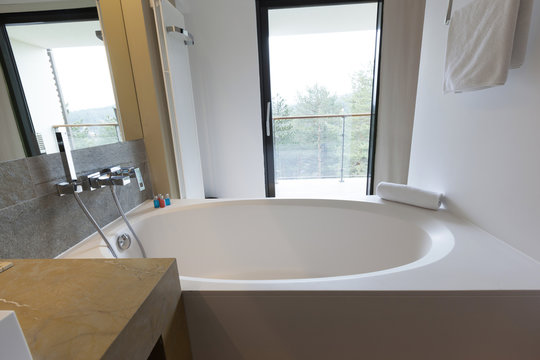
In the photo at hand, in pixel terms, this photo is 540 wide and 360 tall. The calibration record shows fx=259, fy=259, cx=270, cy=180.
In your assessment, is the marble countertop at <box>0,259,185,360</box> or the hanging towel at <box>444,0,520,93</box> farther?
the hanging towel at <box>444,0,520,93</box>

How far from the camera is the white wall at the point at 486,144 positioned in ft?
3.16

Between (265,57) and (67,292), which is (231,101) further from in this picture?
(67,292)

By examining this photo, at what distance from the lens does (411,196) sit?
1.52m

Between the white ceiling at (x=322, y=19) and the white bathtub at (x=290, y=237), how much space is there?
2.10 metres

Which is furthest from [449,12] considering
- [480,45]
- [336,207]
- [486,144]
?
[336,207]

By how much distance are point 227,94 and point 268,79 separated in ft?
1.59

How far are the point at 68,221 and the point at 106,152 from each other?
1.44 ft

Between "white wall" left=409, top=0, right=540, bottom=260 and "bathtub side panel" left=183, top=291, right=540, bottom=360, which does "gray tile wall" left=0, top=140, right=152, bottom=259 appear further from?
"white wall" left=409, top=0, right=540, bottom=260

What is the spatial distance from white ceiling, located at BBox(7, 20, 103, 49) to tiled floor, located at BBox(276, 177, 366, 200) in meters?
2.35

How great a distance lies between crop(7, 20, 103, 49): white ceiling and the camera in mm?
1082

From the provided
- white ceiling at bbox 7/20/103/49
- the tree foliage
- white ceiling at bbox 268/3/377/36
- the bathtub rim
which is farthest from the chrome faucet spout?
white ceiling at bbox 268/3/377/36

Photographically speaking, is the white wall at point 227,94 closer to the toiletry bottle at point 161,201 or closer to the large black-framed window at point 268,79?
the large black-framed window at point 268,79

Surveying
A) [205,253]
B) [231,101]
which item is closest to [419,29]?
[231,101]

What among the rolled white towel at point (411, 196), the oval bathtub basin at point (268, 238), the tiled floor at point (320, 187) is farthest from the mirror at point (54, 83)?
the tiled floor at point (320, 187)
